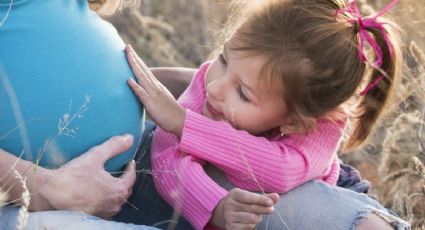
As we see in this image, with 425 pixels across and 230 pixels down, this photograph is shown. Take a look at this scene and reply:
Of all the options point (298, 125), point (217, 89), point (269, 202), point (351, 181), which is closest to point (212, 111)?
point (217, 89)

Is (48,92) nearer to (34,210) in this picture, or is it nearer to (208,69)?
(34,210)

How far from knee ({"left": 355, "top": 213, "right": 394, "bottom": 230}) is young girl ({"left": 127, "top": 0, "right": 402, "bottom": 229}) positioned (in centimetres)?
24

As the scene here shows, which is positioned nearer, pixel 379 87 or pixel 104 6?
pixel 379 87

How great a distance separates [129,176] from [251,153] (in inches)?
15.9

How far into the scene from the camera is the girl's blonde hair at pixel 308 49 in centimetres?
250

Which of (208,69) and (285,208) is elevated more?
(208,69)

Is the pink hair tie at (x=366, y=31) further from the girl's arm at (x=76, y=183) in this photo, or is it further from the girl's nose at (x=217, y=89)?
the girl's arm at (x=76, y=183)

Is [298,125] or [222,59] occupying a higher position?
[222,59]

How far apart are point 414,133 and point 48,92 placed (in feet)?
5.74

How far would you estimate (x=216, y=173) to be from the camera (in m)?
2.67

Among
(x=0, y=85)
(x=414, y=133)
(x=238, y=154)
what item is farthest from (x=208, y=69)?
(x=414, y=133)

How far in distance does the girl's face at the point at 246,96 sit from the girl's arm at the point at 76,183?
326mm

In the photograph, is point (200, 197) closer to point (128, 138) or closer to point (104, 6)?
point (128, 138)

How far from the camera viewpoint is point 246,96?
8.34 ft
